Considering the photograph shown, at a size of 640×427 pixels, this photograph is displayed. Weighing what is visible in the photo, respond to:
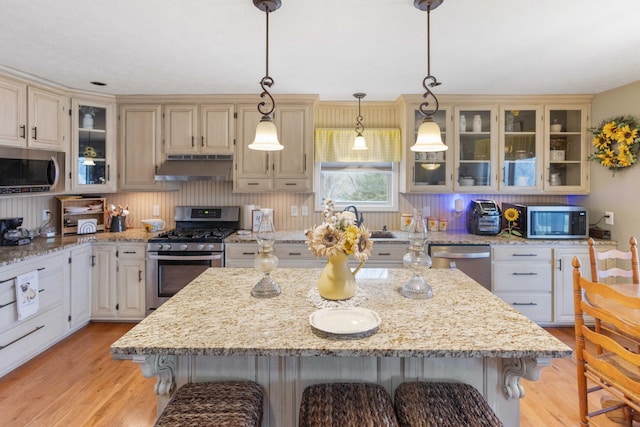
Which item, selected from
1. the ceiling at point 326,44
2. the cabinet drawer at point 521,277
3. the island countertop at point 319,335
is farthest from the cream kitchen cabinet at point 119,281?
the cabinet drawer at point 521,277

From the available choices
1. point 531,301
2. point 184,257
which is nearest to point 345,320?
point 184,257

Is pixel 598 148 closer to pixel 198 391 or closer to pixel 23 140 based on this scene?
pixel 198 391

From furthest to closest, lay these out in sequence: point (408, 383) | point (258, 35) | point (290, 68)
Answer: point (290, 68) < point (258, 35) < point (408, 383)

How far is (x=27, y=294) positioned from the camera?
8.77ft

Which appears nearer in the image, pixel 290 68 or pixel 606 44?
pixel 606 44

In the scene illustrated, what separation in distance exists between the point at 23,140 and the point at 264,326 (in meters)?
3.07

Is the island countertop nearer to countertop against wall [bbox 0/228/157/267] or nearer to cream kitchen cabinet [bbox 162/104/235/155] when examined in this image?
countertop against wall [bbox 0/228/157/267]

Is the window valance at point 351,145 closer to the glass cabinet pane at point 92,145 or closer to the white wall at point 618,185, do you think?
the white wall at point 618,185

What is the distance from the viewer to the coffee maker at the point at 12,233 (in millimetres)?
2998

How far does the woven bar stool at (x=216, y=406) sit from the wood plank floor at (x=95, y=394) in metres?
1.13

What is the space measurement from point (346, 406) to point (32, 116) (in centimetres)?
358

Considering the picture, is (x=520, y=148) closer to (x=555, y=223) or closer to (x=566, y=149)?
(x=566, y=149)

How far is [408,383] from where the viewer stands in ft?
4.55

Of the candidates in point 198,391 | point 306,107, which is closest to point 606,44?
point 306,107
